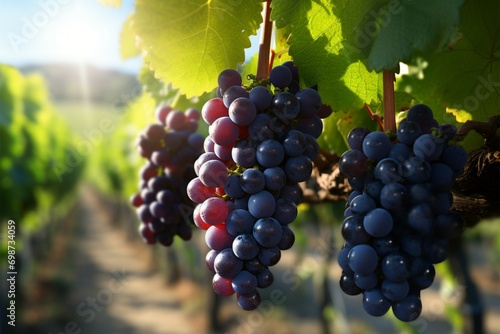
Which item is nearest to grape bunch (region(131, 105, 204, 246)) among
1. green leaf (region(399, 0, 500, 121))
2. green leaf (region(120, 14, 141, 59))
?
green leaf (region(120, 14, 141, 59))

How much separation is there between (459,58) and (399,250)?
0.64 metres

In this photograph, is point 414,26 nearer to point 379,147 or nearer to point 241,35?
point 379,147

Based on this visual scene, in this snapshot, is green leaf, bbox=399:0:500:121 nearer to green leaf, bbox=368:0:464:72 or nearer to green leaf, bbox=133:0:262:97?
green leaf, bbox=368:0:464:72

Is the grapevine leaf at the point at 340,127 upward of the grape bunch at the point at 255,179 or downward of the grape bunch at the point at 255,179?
upward

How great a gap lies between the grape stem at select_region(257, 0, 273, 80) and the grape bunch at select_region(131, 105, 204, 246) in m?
0.54

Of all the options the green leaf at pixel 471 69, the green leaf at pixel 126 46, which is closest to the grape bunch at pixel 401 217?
the green leaf at pixel 471 69

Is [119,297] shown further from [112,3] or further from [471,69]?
[471,69]

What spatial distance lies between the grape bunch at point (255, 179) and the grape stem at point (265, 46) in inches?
2.0

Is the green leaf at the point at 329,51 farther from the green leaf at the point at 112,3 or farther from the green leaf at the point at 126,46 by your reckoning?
the green leaf at the point at 126,46

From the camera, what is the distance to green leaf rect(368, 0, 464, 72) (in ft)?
2.66

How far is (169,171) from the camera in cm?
167

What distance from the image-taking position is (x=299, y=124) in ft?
3.42

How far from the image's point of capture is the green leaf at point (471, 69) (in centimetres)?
112

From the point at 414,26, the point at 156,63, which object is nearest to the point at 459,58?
the point at 414,26
